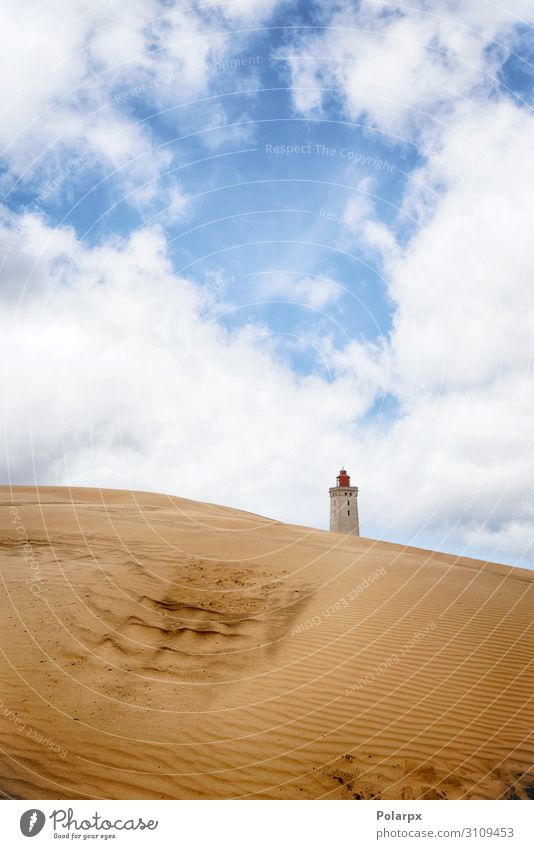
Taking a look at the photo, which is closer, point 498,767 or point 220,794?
point 220,794

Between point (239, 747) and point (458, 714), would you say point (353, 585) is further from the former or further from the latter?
point (239, 747)

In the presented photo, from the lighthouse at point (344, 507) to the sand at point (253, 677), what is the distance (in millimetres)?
36991

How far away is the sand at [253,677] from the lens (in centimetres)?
670

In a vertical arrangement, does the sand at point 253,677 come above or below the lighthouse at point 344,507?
below

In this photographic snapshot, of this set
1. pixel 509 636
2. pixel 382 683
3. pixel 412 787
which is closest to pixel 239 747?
pixel 412 787

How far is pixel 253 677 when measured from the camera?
30.6 feet

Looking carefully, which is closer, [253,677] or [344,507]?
[253,677]

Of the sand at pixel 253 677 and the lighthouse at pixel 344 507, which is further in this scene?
the lighthouse at pixel 344 507

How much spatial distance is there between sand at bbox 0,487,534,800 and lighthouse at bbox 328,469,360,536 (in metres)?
37.0

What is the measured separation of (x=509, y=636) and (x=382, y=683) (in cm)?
409

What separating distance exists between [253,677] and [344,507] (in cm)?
4496

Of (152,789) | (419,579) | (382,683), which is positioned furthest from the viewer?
(419,579)

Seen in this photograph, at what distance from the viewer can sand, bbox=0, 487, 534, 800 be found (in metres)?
6.70

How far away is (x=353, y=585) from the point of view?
1425 cm
